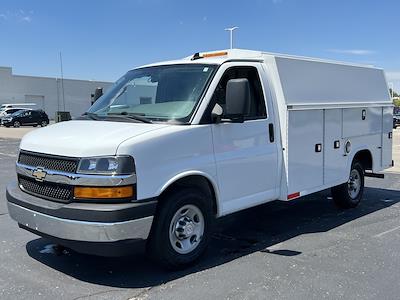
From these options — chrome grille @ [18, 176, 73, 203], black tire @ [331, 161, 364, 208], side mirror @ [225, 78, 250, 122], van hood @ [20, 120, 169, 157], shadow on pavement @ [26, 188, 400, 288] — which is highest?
side mirror @ [225, 78, 250, 122]

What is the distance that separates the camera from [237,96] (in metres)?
5.03

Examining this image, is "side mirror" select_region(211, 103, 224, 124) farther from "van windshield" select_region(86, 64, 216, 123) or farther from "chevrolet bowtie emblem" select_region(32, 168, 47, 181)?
"chevrolet bowtie emblem" select_region(32, 168, 47, 181)

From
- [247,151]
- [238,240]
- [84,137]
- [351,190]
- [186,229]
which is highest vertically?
[84,137]

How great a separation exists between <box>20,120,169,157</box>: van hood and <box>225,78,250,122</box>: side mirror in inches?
30.9

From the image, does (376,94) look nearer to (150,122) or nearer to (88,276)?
(150,122)

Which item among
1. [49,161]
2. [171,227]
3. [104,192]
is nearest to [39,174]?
[49,161]

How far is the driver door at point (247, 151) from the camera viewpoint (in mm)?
5285

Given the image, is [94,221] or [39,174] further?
[39,174]

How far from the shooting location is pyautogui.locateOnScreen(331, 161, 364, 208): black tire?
7832 millimetres

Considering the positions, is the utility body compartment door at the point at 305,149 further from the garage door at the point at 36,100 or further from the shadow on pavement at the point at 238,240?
the garage door at the point at 36,100

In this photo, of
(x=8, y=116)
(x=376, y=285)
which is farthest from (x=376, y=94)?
(x=8, y=116)

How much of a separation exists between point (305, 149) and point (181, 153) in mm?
2329

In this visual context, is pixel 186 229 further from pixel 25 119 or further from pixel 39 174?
pixel 25 119

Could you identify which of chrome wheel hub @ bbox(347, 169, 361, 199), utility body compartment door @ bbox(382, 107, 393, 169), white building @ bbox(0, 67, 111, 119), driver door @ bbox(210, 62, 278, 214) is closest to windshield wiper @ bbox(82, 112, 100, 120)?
driver door @ bbox(210, 62, 278, 214)
